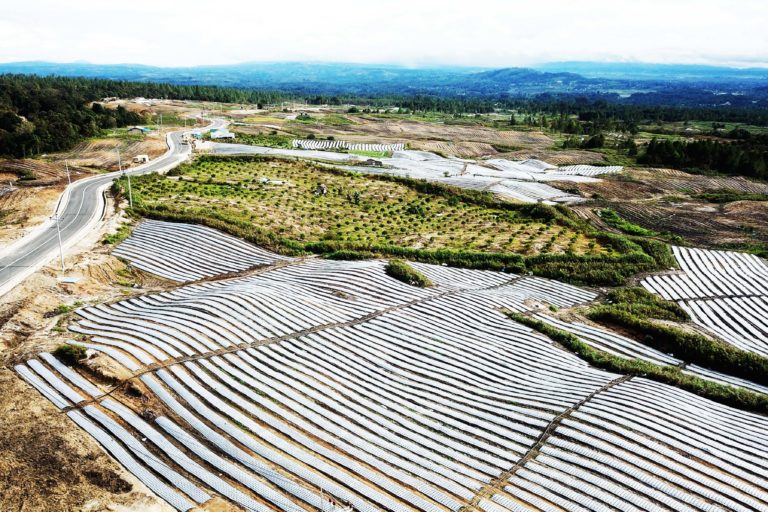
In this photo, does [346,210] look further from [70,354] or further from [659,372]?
[659,372]

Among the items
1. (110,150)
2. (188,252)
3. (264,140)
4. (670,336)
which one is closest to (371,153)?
(264,140)

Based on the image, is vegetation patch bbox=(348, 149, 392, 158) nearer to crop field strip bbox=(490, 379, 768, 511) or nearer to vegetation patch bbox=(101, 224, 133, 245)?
vegetation patch bbox=(101, 224, 133, 245)

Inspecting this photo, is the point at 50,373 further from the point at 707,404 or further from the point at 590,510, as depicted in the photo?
the point at 707,404

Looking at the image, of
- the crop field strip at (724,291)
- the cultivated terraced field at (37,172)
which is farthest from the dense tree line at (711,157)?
the cultivated terraced field at (37,172)

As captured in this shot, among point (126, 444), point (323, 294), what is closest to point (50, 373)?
A: point (126, 444)

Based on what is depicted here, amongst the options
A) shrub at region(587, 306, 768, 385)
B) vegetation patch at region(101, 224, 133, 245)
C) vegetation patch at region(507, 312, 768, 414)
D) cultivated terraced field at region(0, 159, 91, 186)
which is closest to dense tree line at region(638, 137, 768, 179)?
shrub at region(587, 306, 768, 385)

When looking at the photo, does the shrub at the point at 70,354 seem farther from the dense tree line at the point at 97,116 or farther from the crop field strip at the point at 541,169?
the dense tree line at the point at 97,116

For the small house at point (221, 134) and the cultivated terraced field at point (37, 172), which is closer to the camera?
the cultivated terraced field at point (37, 172)
